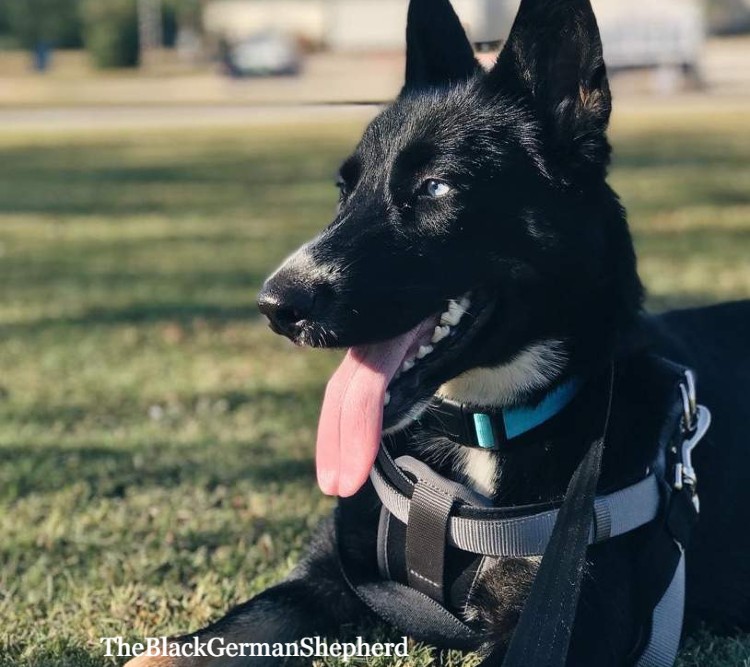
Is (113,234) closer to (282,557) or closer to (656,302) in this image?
(656,302)

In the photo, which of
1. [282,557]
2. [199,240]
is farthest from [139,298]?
[282,557]

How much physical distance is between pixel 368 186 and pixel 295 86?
31.6 m

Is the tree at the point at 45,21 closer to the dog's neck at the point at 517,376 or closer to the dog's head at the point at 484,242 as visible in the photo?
the dog's head at the point at 484,242

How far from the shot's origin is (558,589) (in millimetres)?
2197

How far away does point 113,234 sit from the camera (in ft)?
32.4

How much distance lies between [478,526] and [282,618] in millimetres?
585

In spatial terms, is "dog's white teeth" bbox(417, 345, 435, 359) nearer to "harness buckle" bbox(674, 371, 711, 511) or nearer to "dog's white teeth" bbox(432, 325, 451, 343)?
"dog's white teeth" bbox(432, 325, 451, 343)

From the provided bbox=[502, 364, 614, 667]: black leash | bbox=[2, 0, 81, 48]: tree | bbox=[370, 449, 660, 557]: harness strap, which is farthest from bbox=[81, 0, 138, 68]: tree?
bbox=[502, 364, 614, 667]: black leash

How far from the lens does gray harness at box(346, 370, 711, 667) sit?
249cm

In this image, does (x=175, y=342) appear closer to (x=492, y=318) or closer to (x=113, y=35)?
(x=492, y=318)

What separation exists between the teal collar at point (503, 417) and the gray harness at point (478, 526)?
0.43 feet

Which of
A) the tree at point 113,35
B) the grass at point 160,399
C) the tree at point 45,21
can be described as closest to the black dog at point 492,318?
the grass at point 160,399

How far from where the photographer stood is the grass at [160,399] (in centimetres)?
315

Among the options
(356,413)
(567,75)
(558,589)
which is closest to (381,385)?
(356,413)
